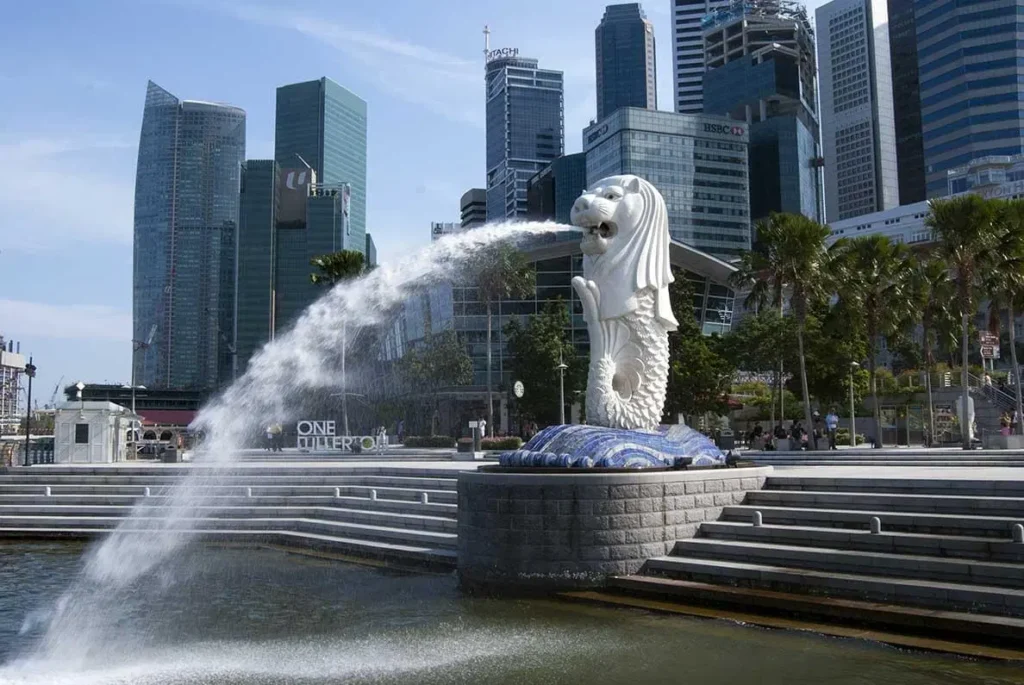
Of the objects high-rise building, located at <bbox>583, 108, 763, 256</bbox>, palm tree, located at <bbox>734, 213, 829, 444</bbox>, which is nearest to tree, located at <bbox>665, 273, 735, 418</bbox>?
palm tree, located at <bbox>734, 213, 829, 444</bbox>

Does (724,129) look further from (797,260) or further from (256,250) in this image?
(797,260)

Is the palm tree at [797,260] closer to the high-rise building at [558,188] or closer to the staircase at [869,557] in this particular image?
the staircase at [869,557]

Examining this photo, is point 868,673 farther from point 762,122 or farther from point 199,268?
point 199,268

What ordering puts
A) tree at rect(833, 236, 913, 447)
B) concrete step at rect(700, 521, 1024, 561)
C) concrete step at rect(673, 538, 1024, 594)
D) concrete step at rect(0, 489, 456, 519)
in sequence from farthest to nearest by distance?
tree at rect(833, 236, 913, 447) < concrete step at rect(0, 489, 456, 519) < concrete step at rect(700, 521, 1024, 561) < concrete step at rect(673, 538, 1024, 594)

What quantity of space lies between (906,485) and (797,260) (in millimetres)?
20044

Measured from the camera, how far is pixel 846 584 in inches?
459

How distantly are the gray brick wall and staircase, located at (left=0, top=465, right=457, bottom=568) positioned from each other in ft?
9.65

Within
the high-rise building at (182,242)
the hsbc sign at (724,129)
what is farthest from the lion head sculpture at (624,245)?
the high-rise building at (182,242)

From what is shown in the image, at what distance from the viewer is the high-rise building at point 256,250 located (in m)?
138

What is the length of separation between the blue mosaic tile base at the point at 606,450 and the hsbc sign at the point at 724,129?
130 metres

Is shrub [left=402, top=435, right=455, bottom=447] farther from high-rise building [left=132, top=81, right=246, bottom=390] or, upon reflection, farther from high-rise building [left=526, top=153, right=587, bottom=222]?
high-rise building [left=132, top=81, right=246, bottom=390]

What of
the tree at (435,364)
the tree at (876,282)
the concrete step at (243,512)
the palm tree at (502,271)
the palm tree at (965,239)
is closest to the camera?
the concrete step at (243,512)

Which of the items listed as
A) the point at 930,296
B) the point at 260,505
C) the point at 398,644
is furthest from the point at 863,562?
the point at 930,296

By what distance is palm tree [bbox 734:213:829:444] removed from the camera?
107 feet
